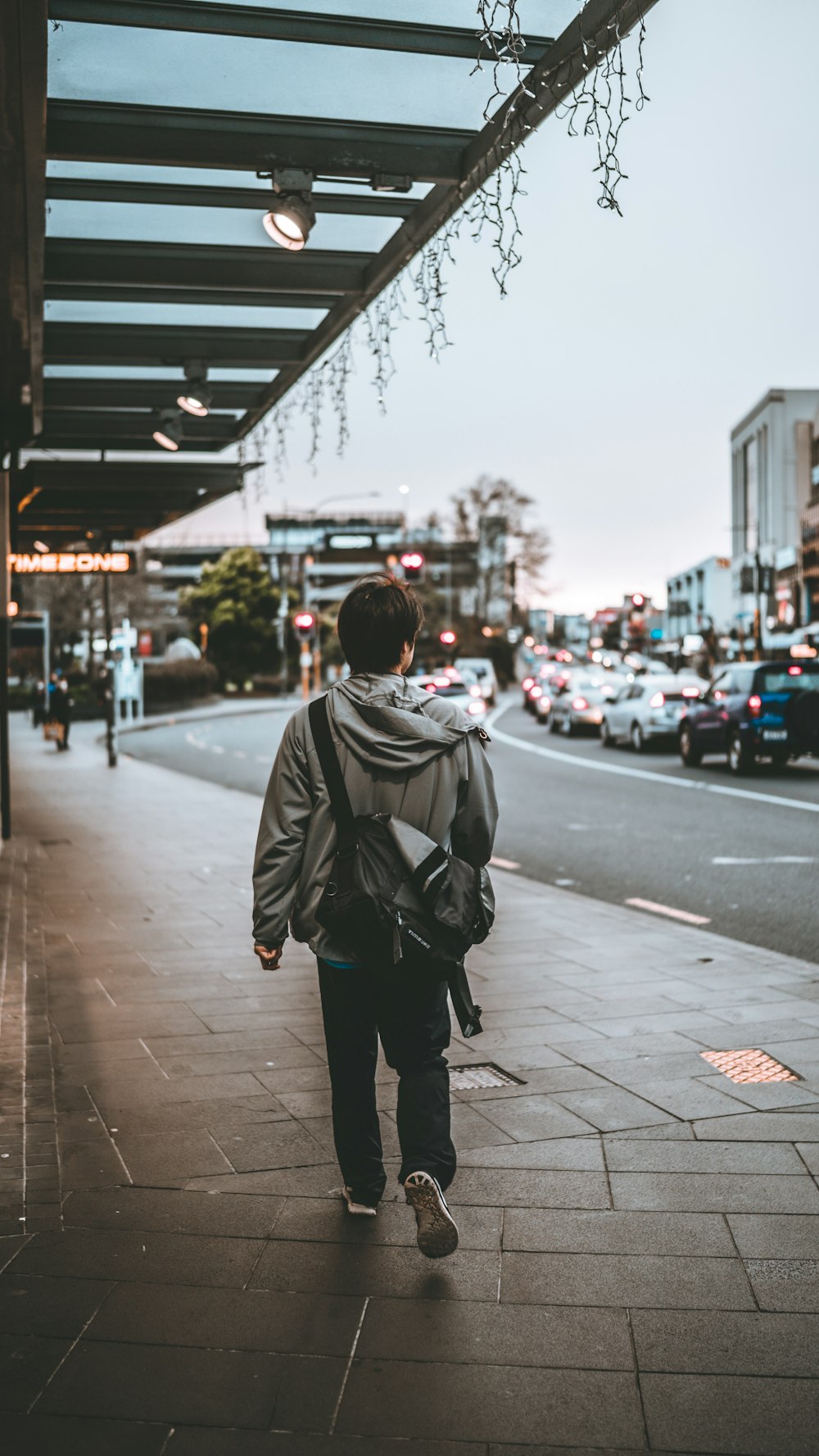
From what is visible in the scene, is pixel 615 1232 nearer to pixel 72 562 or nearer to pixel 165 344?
pixel 165 344

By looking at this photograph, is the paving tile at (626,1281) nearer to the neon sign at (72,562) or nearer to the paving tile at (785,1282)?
the paving tile at (785,1282)

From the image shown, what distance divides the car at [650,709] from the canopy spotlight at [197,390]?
16.9m

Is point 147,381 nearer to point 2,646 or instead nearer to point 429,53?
point 2,646

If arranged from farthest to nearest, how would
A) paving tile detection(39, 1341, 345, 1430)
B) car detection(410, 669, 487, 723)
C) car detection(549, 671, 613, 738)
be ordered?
1. car detection(549, 671, 613, 738)
2. car detection(410, 669, 487, 723)
3. paving tile detection(39, 1341, 345, 1430)

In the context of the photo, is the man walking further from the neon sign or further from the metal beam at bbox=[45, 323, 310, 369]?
the neon sign

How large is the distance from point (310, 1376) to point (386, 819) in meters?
1.30

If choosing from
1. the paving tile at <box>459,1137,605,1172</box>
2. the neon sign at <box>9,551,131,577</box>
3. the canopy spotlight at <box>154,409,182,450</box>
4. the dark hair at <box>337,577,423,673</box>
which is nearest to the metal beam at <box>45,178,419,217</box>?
the dark hair at <box>337,577,423,673</box>

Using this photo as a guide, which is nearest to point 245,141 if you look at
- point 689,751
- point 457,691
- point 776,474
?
point 689,751

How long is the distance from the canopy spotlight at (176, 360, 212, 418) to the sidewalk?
403 centimetres

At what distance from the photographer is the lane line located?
54.1 ft

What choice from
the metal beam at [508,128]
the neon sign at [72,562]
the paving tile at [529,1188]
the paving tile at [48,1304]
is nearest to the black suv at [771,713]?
the neon sign at [72,562]

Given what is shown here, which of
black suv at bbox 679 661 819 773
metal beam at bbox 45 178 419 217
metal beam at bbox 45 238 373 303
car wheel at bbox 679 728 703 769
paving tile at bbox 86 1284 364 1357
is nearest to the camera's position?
paving tile at bbox 86 1284 364 1357

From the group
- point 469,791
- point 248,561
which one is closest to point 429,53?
point 469,791

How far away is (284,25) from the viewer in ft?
15.5
